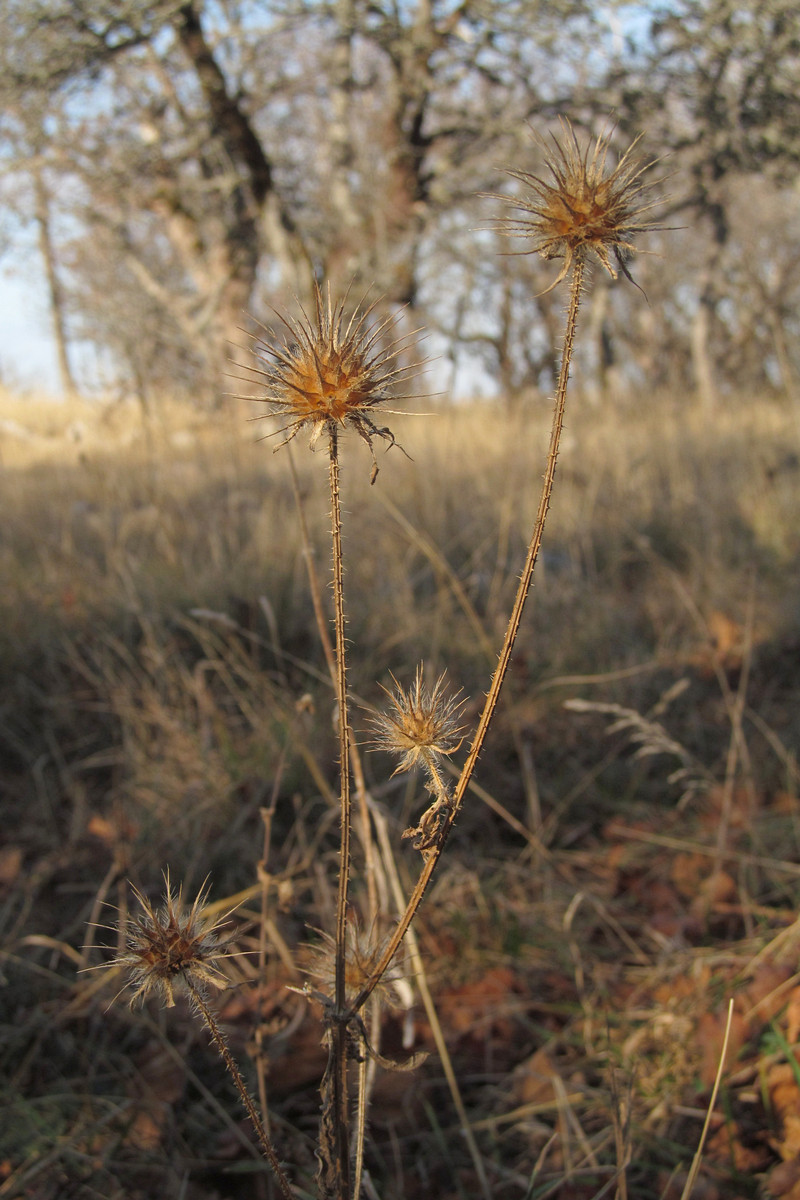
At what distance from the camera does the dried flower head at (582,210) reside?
2.09 feet

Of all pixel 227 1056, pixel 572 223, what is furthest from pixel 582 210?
pixel 227 1056

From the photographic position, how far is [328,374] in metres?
0.62

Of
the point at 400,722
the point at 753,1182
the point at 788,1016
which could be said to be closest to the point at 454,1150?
the point at 753,1182

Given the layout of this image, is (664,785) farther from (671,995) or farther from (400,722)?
(400,722)

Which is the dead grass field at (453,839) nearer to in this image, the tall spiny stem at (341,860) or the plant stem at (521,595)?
the tall spiny stem at (341,860)

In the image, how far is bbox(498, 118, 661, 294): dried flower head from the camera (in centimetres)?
64

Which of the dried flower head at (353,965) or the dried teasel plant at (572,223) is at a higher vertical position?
the dried teasel plant at (572,223)

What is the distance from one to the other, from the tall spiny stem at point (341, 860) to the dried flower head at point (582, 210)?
24 centimetres

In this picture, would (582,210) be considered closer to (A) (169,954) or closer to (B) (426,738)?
(B) (426,738)

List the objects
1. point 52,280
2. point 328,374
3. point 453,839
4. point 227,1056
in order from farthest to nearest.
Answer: point 52,280 → point 453,839 → point 227,1056 → point 328,374

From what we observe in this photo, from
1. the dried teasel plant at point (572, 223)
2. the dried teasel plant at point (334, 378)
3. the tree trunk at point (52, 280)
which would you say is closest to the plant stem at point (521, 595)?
the dried teasel plant at point (572, 223)

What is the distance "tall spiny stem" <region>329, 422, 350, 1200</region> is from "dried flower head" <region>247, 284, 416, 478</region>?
2cm

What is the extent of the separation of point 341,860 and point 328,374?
42 cm

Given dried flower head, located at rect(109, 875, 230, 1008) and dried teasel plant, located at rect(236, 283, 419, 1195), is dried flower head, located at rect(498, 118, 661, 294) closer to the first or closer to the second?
dried teasel plant, located at rect(236, 283, 419, 1195)
